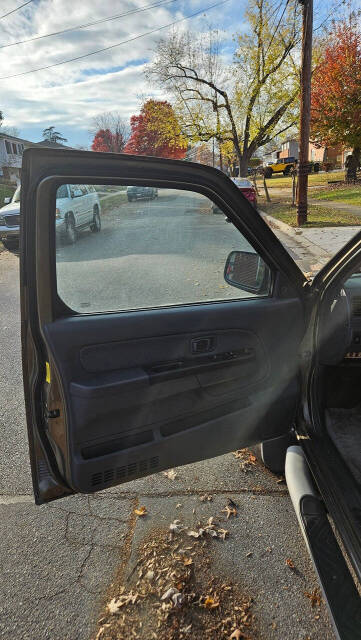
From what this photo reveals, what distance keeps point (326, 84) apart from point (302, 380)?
75.8 feet

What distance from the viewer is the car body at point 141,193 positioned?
1.86 metres

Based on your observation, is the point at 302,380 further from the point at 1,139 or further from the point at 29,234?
the point at 1,139

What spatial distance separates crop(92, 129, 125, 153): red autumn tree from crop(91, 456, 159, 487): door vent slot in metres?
56.2

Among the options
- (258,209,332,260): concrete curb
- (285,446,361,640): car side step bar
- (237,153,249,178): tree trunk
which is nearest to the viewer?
(285,446,361,640): car side step bar

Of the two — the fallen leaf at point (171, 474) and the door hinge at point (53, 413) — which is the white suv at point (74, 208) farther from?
the fallen leaf at point (171, 474)

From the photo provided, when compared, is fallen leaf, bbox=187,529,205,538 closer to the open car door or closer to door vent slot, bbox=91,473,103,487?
the open car door

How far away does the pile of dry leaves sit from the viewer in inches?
68.0


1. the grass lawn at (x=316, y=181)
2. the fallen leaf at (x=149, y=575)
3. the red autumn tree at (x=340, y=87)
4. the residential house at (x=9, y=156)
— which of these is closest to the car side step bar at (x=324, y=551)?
the fallen leaf at (x=149, y=575)

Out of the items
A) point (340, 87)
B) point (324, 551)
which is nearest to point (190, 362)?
point (324, 551)

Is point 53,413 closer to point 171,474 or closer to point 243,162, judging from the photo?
point 171,474

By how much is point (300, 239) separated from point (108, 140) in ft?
166

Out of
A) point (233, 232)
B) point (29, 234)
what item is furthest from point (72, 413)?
point (233, 232)

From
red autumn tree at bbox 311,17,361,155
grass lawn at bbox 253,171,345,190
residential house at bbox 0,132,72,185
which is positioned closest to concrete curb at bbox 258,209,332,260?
red autumn tree at bbox 311,17,361,155

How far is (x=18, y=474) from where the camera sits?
2.78m
